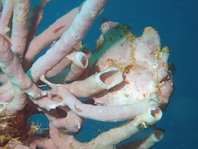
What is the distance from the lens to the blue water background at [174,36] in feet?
108

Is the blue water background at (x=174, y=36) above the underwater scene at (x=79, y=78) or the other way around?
the other way around

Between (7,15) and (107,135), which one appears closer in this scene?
(107,135)

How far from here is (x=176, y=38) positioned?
4519 centimetres

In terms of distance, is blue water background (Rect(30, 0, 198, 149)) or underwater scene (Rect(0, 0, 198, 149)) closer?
underwater scene (Rect(0, 0, 198, 149))

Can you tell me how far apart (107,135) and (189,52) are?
151ft

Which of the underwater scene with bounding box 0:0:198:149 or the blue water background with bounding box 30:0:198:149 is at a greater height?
the underwater scene with bounding box 0:0:198:149

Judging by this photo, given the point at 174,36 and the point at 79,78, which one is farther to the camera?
the point at 174,36

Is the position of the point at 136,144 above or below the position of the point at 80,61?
below

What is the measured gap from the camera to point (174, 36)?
45.8 m

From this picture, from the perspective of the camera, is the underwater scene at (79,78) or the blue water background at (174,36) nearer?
the underwater scene at (79,78)

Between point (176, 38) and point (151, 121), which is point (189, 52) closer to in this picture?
point (176, 38)

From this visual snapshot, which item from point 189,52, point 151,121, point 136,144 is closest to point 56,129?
point 136,144

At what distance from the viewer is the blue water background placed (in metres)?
32.8

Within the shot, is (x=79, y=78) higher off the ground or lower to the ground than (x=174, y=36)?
higher
